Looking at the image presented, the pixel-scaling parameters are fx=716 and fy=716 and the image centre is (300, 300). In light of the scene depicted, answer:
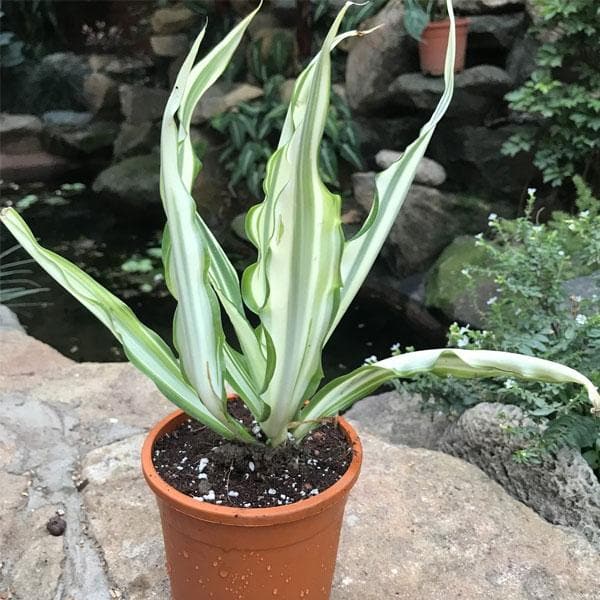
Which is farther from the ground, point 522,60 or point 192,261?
point 192,261

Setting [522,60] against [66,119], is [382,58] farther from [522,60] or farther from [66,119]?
[66,119]

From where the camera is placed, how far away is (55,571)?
1500mm

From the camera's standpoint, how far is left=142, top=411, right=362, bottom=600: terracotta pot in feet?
3.64

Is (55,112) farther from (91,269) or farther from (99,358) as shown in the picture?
(99,358)

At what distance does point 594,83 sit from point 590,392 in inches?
114

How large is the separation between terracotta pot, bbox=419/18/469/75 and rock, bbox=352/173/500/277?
0.71 meters

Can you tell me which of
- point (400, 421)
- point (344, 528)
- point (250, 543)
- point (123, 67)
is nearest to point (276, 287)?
point (250, 543)

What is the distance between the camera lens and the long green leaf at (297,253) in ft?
3.12

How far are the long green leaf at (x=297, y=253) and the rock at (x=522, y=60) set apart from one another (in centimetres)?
318

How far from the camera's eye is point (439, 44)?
13.5 feet

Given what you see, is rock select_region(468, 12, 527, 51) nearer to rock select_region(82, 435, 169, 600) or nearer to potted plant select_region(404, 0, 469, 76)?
potted plant select_region(404, 0, 469, 76)

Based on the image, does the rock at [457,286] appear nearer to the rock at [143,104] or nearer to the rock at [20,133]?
the rock at [143,104]

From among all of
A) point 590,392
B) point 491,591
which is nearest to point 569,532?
point 491,591

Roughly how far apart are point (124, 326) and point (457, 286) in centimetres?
256
